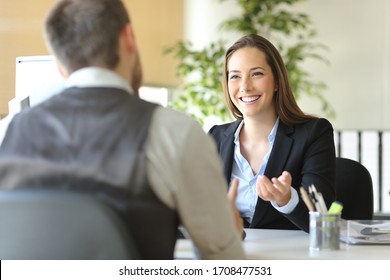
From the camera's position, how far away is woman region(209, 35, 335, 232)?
196 centimetres

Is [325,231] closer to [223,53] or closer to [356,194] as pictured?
[356,194]

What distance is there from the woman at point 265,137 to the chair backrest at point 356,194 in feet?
0.76

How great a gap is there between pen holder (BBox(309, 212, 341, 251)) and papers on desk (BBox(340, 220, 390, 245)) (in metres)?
0.12

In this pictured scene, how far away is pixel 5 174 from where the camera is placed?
38.3 inches

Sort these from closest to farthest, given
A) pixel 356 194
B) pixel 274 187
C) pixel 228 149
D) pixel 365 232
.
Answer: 1. pixel 274 187
2. pixel 365 232
3. pixel 228 149
4. pixel 356 194

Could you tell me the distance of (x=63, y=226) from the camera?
94cm

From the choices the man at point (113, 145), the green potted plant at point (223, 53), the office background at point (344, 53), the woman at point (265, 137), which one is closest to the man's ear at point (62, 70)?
the man at point (113, 145)

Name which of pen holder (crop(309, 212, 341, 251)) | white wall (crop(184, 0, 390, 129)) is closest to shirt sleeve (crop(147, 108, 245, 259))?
pen holder (crop(309, 212, 341, 251))

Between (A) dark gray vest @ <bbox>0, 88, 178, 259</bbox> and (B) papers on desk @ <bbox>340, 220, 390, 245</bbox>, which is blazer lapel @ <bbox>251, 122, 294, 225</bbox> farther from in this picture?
(A) dark gray vest @ <bbox>0, 88, 178, 259</bbox>

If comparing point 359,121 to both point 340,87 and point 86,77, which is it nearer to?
point 340,87

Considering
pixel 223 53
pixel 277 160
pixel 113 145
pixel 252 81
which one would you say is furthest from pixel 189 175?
pixel 223 53

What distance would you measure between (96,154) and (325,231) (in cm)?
71

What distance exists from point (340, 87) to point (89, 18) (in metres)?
4.04
